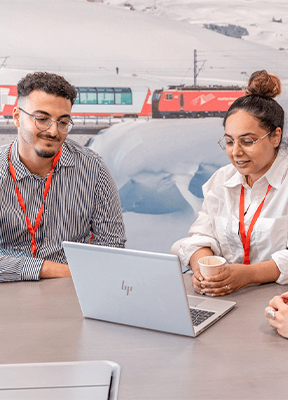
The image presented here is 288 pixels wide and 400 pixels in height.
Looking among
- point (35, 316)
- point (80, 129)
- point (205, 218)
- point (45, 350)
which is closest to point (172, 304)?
point (45, 350)

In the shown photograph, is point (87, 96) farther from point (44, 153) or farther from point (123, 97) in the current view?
point (44, 153)

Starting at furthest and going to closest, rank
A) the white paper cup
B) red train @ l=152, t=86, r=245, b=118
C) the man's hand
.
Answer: red train @ l=152, t=86, r=245, b=118, the man's hand, the white paper cup

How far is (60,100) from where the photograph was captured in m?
1.98

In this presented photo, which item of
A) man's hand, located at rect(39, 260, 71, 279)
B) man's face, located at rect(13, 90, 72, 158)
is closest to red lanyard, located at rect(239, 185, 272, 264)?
man's hand, located at rect(39, 260, 71, 279)

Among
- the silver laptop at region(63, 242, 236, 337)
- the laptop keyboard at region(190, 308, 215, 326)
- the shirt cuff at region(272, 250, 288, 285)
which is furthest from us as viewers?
the shirt cuff at region(272, 250, 288, 285)

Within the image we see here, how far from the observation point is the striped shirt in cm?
198

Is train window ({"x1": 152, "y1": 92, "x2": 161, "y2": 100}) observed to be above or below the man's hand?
above

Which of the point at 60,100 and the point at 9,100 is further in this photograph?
the point at 9,100

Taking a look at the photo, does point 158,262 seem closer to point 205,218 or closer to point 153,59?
point 205,218

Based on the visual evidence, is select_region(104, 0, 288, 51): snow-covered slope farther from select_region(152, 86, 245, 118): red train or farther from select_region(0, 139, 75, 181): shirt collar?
select_region(0, 139, 75, 181): shirt collar

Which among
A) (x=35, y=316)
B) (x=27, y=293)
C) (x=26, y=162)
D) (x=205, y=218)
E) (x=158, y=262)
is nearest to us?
(x=158, y=262)

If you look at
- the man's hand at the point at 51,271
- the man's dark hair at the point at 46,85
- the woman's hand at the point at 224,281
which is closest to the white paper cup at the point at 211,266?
the woman's hand at the point at 224,281

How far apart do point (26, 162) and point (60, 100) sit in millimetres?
344

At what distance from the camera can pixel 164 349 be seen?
1.10m
